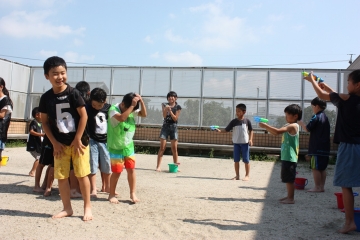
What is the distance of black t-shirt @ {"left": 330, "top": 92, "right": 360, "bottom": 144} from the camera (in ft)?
12.1

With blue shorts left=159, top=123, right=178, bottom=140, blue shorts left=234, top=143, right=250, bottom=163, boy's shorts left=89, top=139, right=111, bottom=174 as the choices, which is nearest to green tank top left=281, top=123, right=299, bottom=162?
blue shorts left=234, top=143, right=250, bottom=163

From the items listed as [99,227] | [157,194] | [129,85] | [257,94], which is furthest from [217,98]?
[99,227]

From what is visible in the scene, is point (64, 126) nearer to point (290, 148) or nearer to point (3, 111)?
point (3, 111)

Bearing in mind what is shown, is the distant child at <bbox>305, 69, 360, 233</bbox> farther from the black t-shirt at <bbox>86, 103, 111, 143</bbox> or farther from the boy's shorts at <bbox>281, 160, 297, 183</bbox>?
the black t-shirt at <bbox>86, 103, 111, 143</bbox>

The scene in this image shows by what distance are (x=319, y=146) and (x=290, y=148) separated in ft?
4.61

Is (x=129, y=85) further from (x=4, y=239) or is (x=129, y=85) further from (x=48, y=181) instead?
(x=4, y=239)

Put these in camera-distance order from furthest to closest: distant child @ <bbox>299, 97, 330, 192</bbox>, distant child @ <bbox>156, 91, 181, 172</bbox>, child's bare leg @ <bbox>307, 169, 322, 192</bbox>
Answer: distant child @ <bbox>156, 91, 181, 172</bbox>, distant child @ <bbox>299, 97, 330, 192</bbox>, child's bare leg @ <bbox>307, 169, 322, 192</bbox>

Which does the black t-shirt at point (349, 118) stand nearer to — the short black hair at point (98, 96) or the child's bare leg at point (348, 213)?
the child's bare leg at point (348, 213)

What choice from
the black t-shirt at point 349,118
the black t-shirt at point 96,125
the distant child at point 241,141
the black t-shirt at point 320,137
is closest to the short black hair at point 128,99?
the black t-shirt at point 96,125

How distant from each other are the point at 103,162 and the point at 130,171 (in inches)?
24.7

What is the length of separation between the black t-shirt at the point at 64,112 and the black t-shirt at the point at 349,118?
9.56ft

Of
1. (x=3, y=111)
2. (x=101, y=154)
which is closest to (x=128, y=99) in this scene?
(x=101, y=154)

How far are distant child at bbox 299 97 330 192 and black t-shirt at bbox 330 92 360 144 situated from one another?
2293 millimetres

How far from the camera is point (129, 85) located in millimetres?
13797
